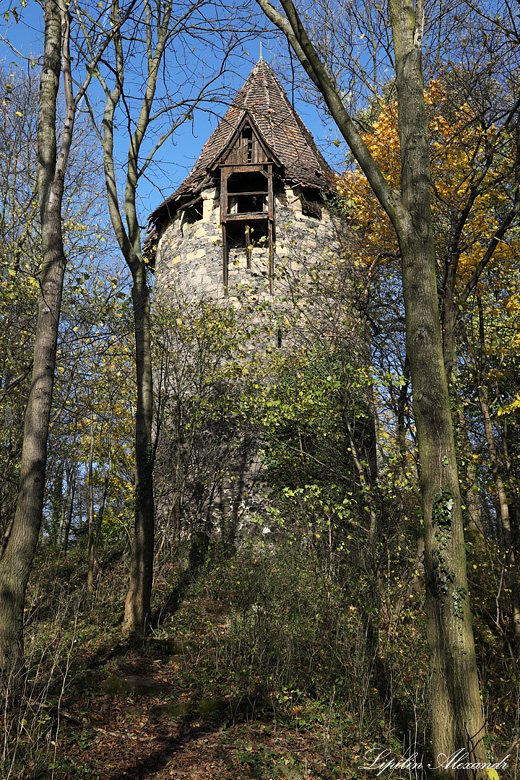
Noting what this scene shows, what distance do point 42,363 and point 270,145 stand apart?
1167 centimetres

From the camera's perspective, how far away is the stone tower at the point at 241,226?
12.1 m

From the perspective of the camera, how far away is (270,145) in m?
14.8

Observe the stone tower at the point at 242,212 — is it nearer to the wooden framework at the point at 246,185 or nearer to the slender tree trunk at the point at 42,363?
the wooden framework at the point at 246,185

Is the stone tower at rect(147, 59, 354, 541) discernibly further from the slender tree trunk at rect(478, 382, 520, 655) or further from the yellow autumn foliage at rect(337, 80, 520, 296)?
the slender tree trunk at rect(478, 382, 520, 655)

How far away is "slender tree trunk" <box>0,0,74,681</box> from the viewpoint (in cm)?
454

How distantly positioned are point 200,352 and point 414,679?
22.6 ft

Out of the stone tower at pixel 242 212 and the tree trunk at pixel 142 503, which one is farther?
the stone tower at pixel 242 212

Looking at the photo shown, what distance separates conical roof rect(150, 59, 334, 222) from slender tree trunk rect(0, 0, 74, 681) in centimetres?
834

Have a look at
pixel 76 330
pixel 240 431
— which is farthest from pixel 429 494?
pixel 240 431

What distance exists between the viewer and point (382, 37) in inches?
300

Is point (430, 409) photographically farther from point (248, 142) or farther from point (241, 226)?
point (248, 142)

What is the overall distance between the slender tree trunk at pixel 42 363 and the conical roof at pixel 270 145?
27.4 feet

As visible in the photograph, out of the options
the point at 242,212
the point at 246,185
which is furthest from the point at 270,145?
the point at 242,212

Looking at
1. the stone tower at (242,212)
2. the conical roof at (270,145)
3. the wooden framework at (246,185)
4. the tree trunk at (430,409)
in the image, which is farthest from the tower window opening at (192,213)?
the tree trunk at (430,409)
